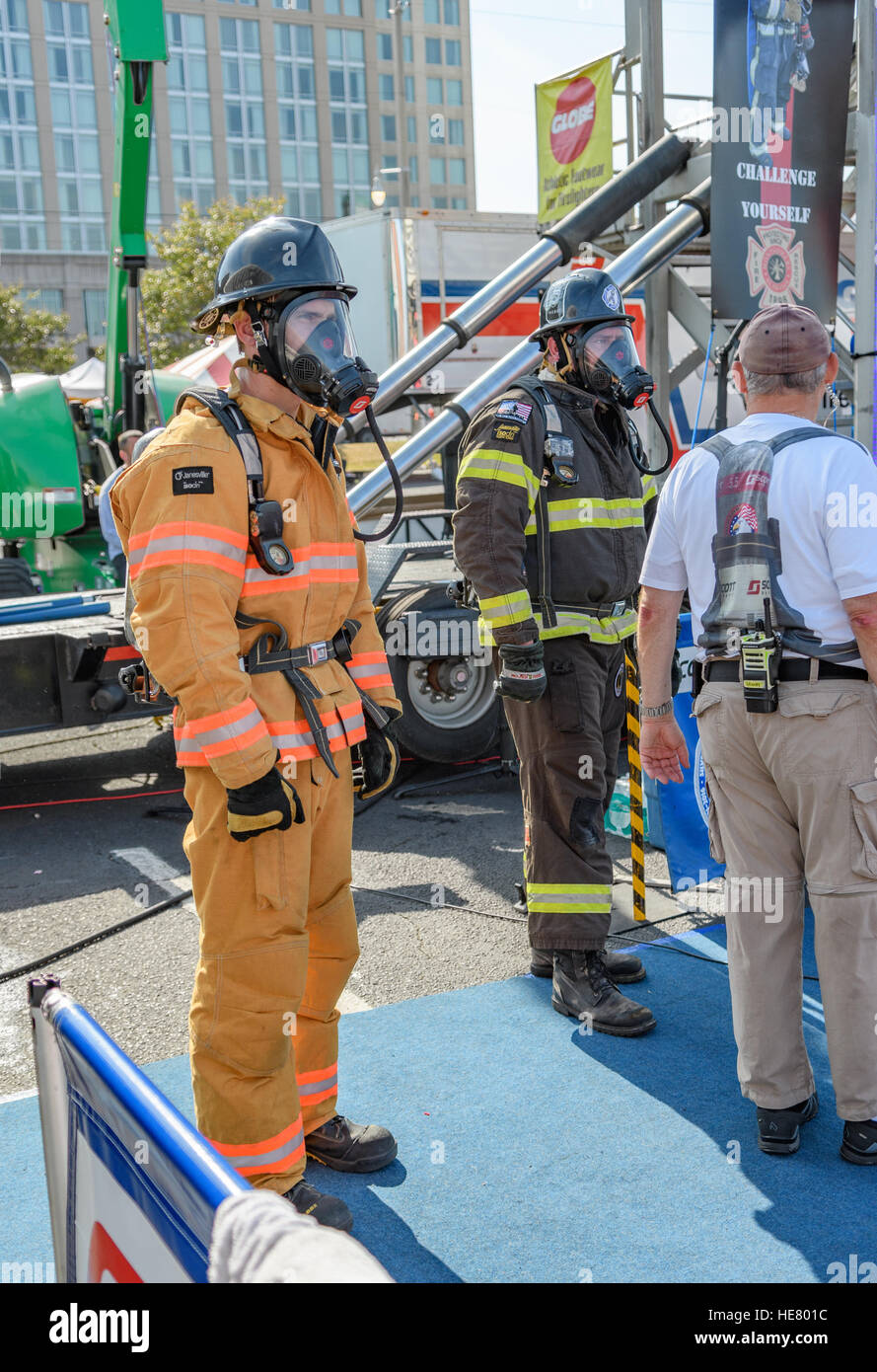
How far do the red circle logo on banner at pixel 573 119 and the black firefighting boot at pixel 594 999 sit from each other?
31.1 ft

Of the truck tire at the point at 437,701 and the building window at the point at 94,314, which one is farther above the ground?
the building window at the point at 94,314

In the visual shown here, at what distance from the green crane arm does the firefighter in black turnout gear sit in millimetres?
Answer: 6080

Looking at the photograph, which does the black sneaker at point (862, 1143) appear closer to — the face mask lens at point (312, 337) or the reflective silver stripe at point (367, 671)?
the reflective silver stripe at point (367, 671)

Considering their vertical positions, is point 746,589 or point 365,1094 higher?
point 746,589

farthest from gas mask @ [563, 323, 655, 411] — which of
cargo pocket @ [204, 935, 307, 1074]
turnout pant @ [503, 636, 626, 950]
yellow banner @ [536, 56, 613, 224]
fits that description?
yellow banner @ [536, 56, 613, 224]

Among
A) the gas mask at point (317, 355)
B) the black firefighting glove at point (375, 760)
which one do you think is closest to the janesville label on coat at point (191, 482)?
the gas mask at point (317, 355)

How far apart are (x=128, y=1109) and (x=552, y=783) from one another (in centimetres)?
277

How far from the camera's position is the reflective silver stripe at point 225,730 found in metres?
2.69

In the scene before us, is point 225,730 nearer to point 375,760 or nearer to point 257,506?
point 257,506

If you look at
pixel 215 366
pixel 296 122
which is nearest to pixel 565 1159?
pixel 215 366

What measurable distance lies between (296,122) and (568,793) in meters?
75.1
